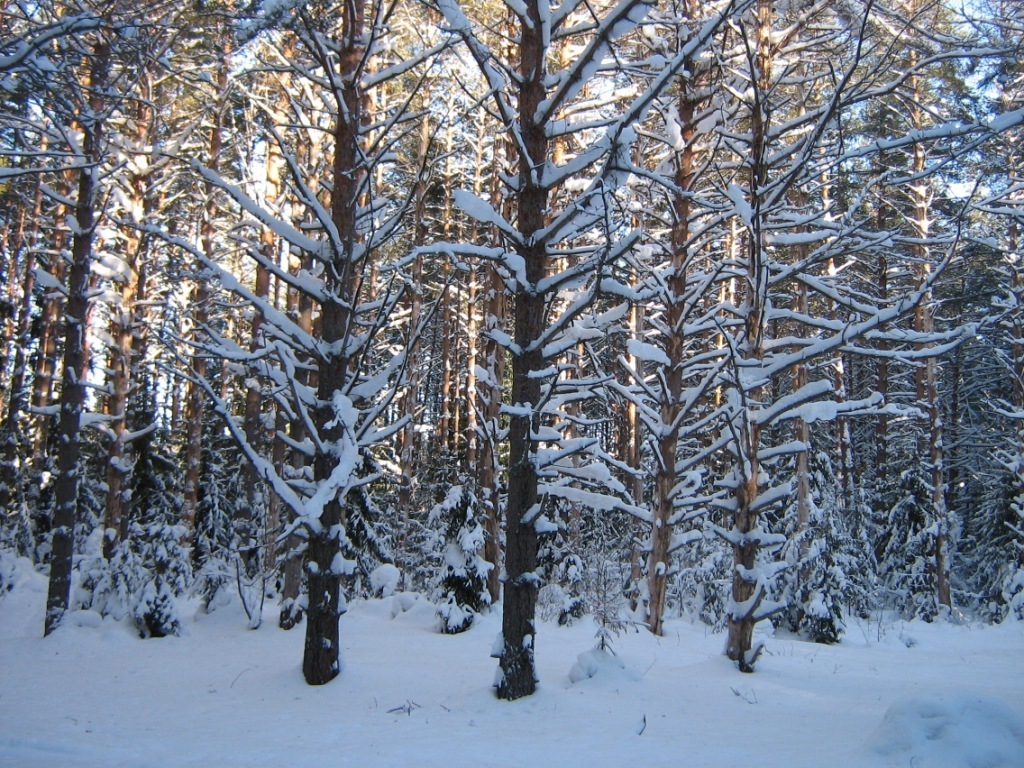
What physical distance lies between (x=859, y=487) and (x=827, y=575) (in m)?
7.89

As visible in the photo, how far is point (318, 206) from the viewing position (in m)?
6.20

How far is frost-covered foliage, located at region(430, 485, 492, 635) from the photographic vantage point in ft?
33.9

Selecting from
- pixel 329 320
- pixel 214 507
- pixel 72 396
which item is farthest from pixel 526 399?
pixel 214 507

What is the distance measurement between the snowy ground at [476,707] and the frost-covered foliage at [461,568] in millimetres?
1293

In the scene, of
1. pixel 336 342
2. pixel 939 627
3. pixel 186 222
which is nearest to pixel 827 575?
pixel 939 627

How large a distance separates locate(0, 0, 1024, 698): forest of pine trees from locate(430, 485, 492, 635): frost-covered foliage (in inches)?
2.8

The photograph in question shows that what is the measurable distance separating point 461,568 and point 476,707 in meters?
5.84

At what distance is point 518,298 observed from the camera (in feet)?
19.1

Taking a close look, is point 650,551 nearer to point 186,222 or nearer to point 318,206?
point 318,206

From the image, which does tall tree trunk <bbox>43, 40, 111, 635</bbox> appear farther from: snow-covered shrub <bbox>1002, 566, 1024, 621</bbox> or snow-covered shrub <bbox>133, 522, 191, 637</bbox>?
snow-covered shrub <bbox>1002, 566, 1024, 621</bbox>

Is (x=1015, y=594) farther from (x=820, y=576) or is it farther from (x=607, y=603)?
(x=607, y=603)

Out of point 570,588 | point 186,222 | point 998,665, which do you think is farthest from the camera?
point 186,222

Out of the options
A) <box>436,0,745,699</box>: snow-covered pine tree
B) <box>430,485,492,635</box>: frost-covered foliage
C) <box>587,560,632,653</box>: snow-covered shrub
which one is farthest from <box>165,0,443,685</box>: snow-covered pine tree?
<box>430,485,492,635</box>: frost-covered foliage

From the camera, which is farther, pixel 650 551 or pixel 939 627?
pixel 939 627
